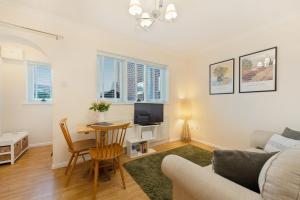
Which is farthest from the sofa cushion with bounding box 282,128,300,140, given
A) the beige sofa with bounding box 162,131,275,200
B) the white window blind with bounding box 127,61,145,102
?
the white window blind with bounding box 127,61,145,102

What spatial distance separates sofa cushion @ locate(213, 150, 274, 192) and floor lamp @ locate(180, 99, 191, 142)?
9.84 ft

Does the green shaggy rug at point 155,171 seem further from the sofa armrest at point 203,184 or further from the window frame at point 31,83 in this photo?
the window frame at point 31,83

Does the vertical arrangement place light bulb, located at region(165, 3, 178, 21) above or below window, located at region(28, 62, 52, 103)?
above

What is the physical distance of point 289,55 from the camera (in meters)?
2.23

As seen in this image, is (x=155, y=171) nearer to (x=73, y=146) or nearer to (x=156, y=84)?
(x=73, y=146)

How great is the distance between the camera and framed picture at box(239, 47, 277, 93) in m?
2.40

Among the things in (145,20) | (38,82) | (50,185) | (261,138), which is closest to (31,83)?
(38,82)

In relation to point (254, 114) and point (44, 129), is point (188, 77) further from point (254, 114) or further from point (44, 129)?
point (44, 129)

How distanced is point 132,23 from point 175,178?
252cm

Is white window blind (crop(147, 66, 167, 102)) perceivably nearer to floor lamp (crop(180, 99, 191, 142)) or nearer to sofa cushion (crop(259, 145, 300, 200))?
floor lamp (crop(180, 99, 191, 142))

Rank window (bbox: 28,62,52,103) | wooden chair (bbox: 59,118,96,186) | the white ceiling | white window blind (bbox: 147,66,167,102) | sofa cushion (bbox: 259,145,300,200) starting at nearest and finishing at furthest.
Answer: sofa cushion (bbox: 259,145,300,200), wooden chair (bbox: 59,118,96,186), the white ceiling, window (bbox: 28,62,52,103), white window blind (bbox: 147,66,167,102)

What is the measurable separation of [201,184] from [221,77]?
9.55ft

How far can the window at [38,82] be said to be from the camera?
11.0ft

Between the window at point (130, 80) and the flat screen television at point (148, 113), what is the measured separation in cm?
32
